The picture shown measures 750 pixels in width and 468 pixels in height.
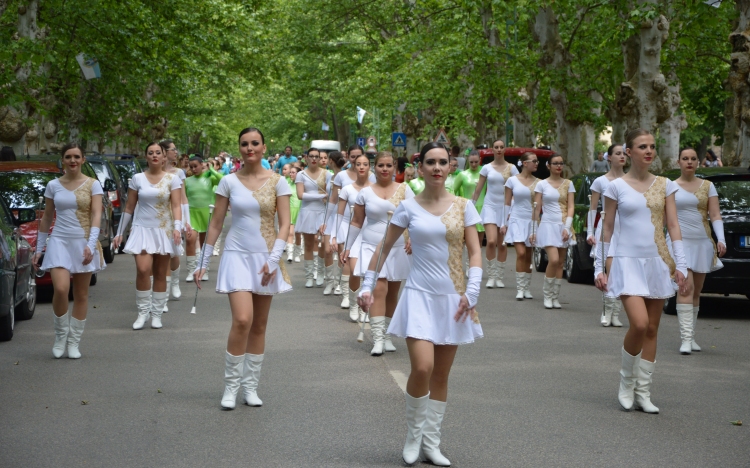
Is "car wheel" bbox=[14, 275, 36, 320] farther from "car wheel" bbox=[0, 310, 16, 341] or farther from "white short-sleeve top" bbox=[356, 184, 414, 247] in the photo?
"white short-sleeve top" bbox=[356, 184, 414, 247]

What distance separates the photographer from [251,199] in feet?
25.7

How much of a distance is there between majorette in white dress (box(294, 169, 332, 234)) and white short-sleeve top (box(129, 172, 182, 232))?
4.77m

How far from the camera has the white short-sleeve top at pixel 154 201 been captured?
1185 cm

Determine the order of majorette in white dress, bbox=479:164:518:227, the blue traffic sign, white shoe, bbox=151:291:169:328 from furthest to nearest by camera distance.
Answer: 1. the blue traffic sign
2. majorette in white dress, bbox=479:164:518:227
3. white shoe, bbox=151:291:169:328

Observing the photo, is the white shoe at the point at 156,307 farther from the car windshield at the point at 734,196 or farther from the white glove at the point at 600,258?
the car windshield at the point at 734,196

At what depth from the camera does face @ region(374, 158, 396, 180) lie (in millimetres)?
10523

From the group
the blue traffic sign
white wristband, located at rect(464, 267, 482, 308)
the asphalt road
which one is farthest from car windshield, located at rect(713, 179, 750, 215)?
Result: the blue traffic sign

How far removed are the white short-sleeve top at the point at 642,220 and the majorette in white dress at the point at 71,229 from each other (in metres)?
4.59

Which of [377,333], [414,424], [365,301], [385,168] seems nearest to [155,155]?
[385,168]

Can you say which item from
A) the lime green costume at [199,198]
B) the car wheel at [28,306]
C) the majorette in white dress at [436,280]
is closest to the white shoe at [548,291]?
the lime green costume at [199,198]

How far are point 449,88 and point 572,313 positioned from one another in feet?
77.1

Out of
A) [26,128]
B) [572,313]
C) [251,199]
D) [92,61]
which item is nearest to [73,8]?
[92,61]

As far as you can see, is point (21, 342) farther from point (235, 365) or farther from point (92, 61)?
point (92, 61)

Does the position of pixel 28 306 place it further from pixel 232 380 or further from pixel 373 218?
pixel 232 380
